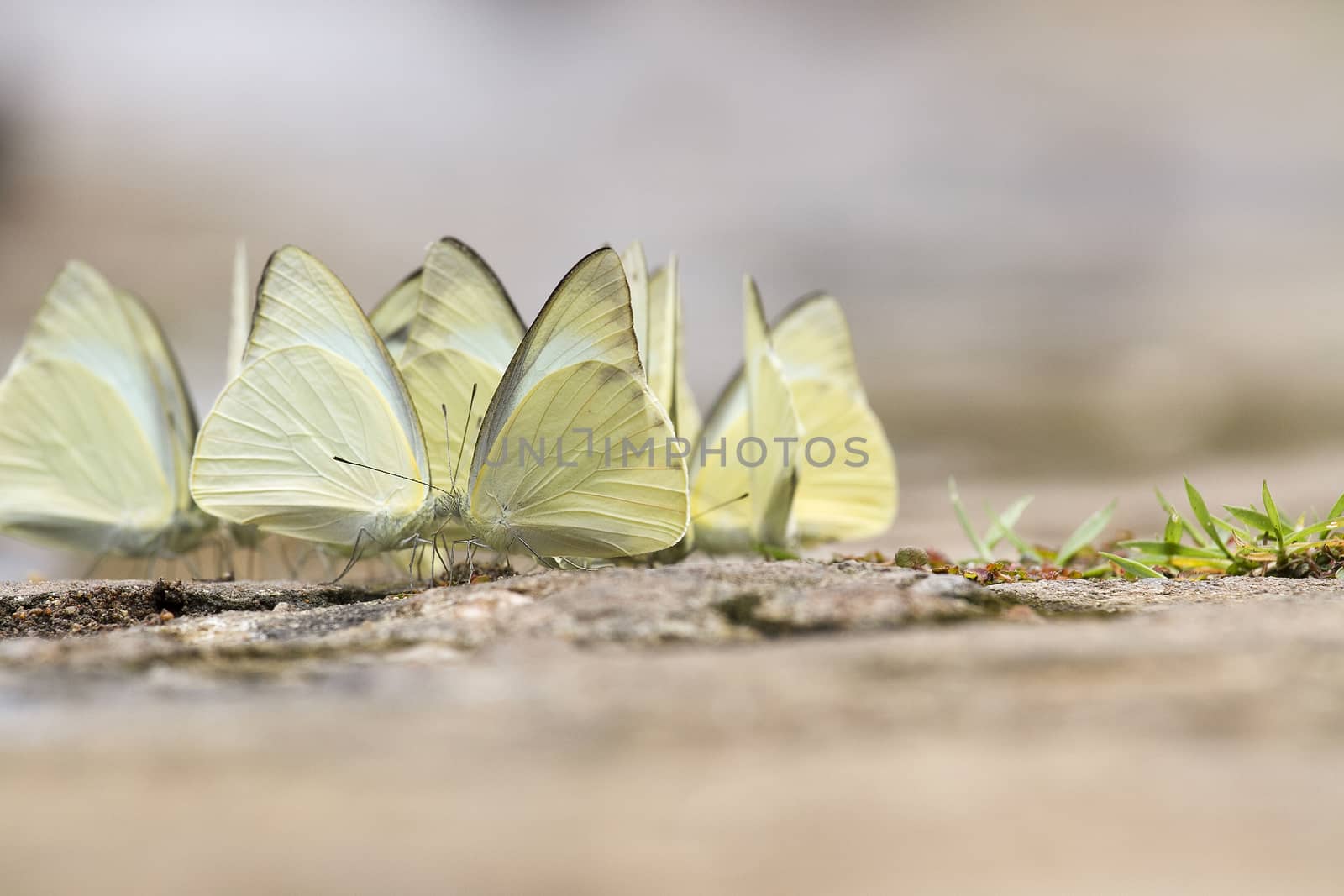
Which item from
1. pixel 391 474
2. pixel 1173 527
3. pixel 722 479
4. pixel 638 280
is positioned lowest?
pixel 1173 527

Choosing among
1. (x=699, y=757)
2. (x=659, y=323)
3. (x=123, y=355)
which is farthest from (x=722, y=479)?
(x=699, y=757)

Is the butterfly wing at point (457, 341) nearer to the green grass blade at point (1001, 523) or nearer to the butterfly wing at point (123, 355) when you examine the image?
the butterfly wing at point (123, 355)

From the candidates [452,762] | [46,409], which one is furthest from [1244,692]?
[46,409]

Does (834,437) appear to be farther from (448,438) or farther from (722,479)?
(448,438)

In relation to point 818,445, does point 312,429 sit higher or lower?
higher

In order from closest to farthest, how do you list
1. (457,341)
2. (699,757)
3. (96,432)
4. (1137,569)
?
1. (699,757)
2. (1137,569)
3. (457,341)
4. (96,432)

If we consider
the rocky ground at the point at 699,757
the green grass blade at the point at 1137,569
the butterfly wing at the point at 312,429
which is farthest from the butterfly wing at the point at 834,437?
the rocky ground at the point at 699,757
